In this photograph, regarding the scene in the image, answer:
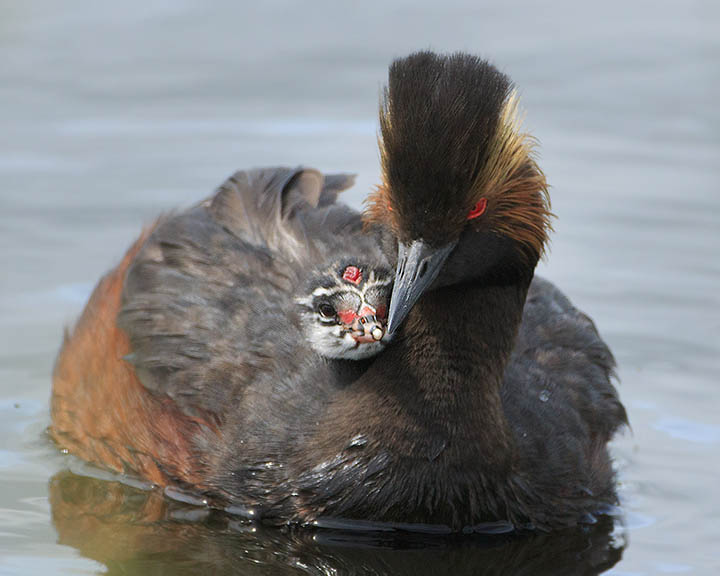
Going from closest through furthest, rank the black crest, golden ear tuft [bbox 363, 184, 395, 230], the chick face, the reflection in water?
the black crest
golden ear tuft [bbox 363, 184, 395, 230]
the chick face
the reflection in water

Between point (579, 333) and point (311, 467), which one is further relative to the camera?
point (579, 333)

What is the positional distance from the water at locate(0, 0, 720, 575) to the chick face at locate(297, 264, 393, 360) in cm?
118

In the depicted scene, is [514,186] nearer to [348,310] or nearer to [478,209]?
[478,209]

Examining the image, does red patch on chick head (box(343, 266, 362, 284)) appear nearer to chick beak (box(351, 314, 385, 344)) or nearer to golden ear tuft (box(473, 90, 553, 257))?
chick beak (box(351, 314, 385, 344))

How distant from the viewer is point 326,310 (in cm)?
878

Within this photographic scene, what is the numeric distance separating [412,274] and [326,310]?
29.2 inches

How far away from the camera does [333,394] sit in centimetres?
912

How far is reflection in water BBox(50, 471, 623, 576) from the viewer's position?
8.91 meters

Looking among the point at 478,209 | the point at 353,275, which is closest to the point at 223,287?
the point at 353,275

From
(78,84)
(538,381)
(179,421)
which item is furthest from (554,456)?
(78,84)

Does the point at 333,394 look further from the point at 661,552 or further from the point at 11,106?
the point at 11,106

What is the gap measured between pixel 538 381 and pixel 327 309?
1688 mm

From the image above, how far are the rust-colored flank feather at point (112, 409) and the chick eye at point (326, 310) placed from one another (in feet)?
3.81

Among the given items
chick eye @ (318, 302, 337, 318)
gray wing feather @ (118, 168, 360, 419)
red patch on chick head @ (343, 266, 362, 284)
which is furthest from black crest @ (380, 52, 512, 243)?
gray wing feather @ (118, 168, 360, 419)
